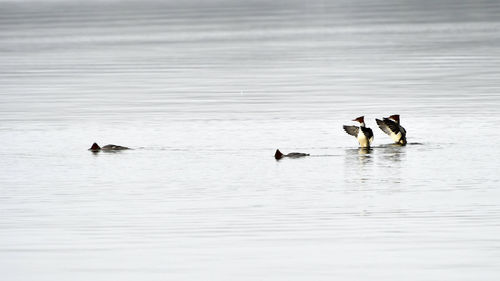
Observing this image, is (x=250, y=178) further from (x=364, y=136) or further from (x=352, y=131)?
(x=352, y=131)

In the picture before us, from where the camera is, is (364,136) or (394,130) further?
(394,130)

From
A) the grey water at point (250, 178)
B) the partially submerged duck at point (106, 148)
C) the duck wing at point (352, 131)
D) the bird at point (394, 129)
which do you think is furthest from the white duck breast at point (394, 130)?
the partially submerged duck at point (106, 148)

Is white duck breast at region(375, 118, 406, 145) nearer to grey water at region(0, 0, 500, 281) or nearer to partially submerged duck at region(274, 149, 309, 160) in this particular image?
grey water at region(0, 0, 500, 281)

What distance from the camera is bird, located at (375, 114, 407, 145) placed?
25.5 meters

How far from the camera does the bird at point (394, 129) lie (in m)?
25.5

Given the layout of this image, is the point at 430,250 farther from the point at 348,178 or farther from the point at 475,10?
the point at 475,10

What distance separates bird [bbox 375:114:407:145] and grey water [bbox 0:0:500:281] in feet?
0.85

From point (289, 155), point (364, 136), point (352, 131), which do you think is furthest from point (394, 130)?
point (289, 155)

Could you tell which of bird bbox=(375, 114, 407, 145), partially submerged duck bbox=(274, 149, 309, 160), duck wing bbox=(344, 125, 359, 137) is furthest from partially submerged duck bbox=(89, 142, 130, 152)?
bird bbox=(375, 114, 407, 145)

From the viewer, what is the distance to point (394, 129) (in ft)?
83.6

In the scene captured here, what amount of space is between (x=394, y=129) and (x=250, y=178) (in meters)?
4.52

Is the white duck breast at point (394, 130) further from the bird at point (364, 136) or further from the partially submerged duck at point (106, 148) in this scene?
the partially submerged duck at point (106, 148)

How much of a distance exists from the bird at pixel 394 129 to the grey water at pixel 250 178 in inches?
10.3

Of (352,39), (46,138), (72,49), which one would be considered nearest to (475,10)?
(352,39)
